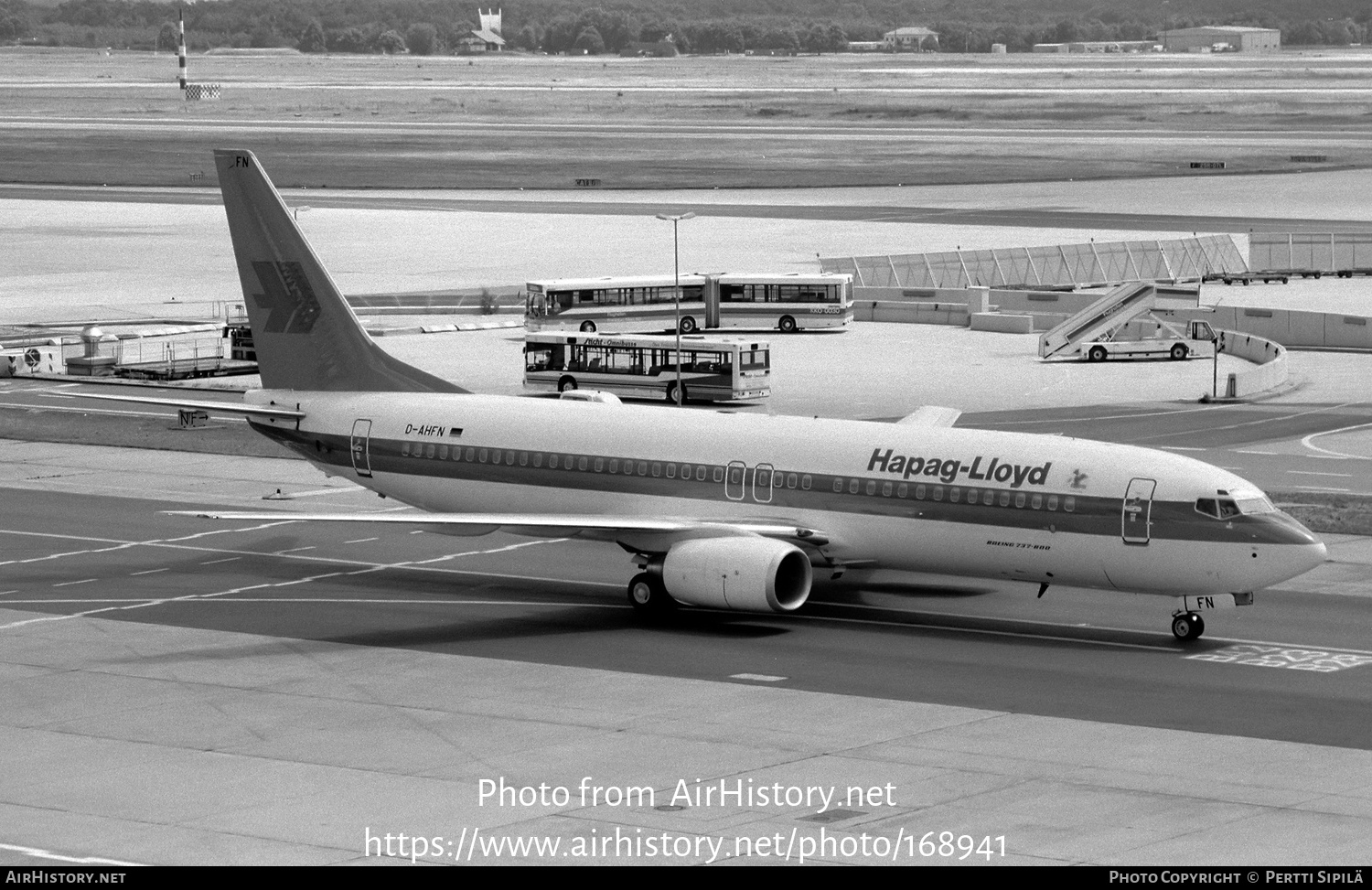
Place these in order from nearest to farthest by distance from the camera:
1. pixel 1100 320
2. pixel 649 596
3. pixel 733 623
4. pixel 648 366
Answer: pixel 733 623
pixel 649 596
pixel 648 366
pixel 1100 320

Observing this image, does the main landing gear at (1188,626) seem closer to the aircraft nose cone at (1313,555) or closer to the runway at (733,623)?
the runway at (733,623)

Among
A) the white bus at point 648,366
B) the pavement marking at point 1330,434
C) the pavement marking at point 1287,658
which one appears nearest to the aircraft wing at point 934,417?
the pavement marking at point 1287,658

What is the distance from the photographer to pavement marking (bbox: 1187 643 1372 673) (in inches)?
1674

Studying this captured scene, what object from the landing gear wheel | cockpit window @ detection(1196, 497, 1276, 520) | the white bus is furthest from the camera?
the white bus

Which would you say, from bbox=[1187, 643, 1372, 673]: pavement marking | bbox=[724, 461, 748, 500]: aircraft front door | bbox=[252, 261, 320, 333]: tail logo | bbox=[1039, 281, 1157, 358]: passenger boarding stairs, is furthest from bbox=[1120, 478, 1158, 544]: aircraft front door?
bbox=[1039, 281, 1157, 358]: passenger boarding stairs

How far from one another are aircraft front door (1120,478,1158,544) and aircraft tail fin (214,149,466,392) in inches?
805

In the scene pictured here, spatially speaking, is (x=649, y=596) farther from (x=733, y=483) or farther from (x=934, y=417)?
(x=934, y=417)

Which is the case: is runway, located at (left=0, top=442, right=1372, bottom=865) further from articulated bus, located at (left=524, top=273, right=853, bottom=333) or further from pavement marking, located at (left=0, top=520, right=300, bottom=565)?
articulated bus, located at (left=524, top=273, right=853, bottom=333)

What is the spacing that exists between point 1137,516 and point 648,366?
5129 cm

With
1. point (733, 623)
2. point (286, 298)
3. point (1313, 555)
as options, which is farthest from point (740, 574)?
point (286, 298)

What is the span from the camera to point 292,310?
56.7 metres

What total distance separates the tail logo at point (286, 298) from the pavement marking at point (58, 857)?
28092 mm

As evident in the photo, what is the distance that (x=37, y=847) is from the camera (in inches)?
1174
